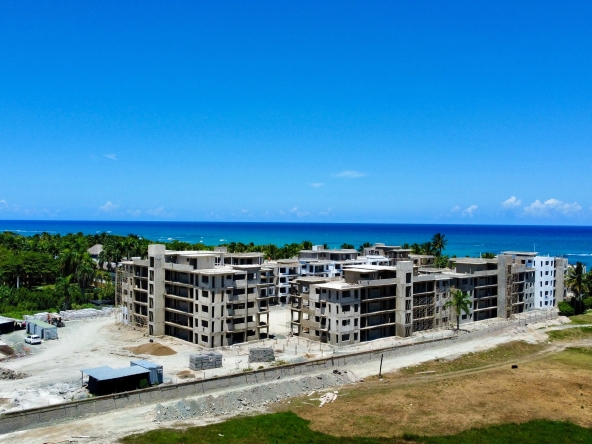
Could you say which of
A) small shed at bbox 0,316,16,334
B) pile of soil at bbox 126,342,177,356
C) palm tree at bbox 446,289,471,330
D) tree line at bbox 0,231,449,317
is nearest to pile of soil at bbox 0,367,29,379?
pile of soil at bbox 126,342,177,356

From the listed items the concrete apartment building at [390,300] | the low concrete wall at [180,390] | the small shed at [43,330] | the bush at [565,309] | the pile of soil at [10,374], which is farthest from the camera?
the bush at [565,309]

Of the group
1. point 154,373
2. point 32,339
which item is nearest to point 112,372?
point 154,373

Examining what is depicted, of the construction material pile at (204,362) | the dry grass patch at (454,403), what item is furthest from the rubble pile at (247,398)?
the construction material pile at (204,362)

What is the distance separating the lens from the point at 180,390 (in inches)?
2207

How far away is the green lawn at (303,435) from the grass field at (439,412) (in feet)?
0.30

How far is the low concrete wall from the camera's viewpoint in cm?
4716

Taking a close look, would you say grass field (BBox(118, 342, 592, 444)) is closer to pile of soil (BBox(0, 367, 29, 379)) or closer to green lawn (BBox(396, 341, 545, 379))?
green lawn (BBox(396, 341, 545, 379))

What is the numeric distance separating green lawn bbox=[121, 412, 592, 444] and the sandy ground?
2.88m

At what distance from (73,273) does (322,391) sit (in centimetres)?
8978

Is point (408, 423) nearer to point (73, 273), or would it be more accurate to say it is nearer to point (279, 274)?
point (279, 274)

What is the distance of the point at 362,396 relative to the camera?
2287 inches

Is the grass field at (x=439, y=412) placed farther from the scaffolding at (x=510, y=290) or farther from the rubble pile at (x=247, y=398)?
the scaffolding at (x=510, y=290)

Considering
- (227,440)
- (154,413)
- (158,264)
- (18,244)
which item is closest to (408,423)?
(227,440)

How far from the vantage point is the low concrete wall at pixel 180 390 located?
155 ft
